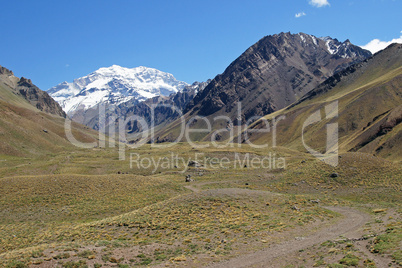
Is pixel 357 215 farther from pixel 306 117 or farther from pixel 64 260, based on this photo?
pixel 306 117

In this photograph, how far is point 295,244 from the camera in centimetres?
2306

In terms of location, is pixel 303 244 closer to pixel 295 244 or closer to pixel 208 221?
pixel 295 244

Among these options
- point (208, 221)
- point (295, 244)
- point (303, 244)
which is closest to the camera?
point (303, 244)

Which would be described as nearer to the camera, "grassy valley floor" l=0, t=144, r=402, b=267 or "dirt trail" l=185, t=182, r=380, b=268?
"dirt trail" l=185, t=182, r=380, b=268

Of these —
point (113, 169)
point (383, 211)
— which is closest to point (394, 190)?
point (383, 211)

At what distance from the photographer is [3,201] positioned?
142 feet

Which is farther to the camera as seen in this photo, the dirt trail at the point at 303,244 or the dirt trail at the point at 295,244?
the dirt trail at the point at 295,244

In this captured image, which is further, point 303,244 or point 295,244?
point 295,244

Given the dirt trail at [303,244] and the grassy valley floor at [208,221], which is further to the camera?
the grassy valley floor at [208,221]

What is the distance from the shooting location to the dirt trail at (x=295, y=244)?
2027cm

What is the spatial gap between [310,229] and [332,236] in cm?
297

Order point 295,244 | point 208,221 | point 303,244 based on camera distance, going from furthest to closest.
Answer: point 208,221 < point 295,244 < point 303,244

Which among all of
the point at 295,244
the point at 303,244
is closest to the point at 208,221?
the point at 295,244

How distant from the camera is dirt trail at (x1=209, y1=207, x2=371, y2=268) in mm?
20266
